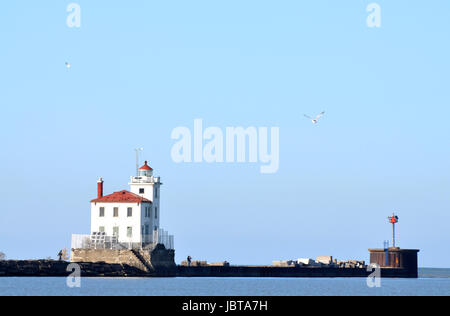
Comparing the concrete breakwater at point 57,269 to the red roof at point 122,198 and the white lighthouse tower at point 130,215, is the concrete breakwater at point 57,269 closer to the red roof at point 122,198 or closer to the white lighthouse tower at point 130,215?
the white lighthouse tower at point 130,215

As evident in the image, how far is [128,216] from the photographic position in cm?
11244

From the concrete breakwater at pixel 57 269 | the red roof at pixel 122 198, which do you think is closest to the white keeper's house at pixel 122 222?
the red roof at pixel 122 198

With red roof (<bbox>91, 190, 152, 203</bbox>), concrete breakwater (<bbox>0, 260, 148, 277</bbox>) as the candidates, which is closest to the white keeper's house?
red roof (<bbox>91, 190, 152, 203</bbox>)

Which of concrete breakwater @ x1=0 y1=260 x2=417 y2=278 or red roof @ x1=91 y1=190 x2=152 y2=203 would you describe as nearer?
concrete breakwater @ x1=0 y1=260 x2=417 y2=278

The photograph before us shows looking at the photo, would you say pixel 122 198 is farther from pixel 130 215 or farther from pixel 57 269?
pixel 57 269

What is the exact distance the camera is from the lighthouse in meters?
112

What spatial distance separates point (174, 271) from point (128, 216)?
11.4 metres

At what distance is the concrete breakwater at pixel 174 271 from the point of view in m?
111

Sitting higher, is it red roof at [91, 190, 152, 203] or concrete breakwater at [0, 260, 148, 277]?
red roof at [91, 190, 152, 203]

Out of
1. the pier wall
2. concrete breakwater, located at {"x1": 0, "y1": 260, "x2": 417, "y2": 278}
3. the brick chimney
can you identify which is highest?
the brick chimney

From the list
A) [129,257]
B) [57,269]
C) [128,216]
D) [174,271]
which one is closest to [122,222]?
[128,216]

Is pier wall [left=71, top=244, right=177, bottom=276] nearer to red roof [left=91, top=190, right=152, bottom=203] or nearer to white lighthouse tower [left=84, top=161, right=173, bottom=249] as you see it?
white lighthouse tower [left=84, top=161, right=173, bottom=249]
